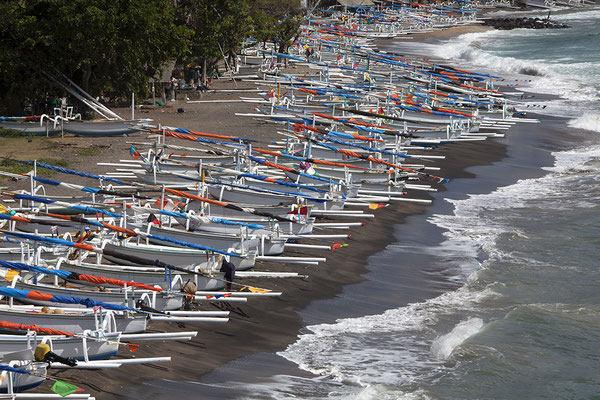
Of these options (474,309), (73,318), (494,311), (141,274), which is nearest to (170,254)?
(141,274)

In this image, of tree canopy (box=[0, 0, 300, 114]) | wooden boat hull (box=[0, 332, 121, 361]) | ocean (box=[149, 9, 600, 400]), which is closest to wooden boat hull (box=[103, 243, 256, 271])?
ocean (box=[149, 9, 600, 400])

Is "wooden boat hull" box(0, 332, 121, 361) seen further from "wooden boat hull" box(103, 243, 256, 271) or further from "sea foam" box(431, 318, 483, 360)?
"sea foam" box(431, 318, 483, 360)

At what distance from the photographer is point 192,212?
91.1ft

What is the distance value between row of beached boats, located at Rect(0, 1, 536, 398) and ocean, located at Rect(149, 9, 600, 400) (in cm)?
204

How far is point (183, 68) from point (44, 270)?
120ft

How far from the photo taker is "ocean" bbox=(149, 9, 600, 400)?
20.5 m

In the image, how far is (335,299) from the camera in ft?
84.4

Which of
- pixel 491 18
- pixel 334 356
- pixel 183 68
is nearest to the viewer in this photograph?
pixel 334 356

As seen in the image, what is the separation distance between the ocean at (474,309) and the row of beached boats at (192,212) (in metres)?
2.04

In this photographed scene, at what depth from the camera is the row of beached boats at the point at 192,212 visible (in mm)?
19969

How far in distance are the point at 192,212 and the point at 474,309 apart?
8.86 metres

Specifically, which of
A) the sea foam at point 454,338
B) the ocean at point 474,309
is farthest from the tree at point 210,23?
the sea foam at point 454,338

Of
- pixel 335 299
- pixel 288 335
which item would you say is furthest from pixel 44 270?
pixel 335 299

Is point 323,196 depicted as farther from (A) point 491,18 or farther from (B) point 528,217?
(A) point 491,18
